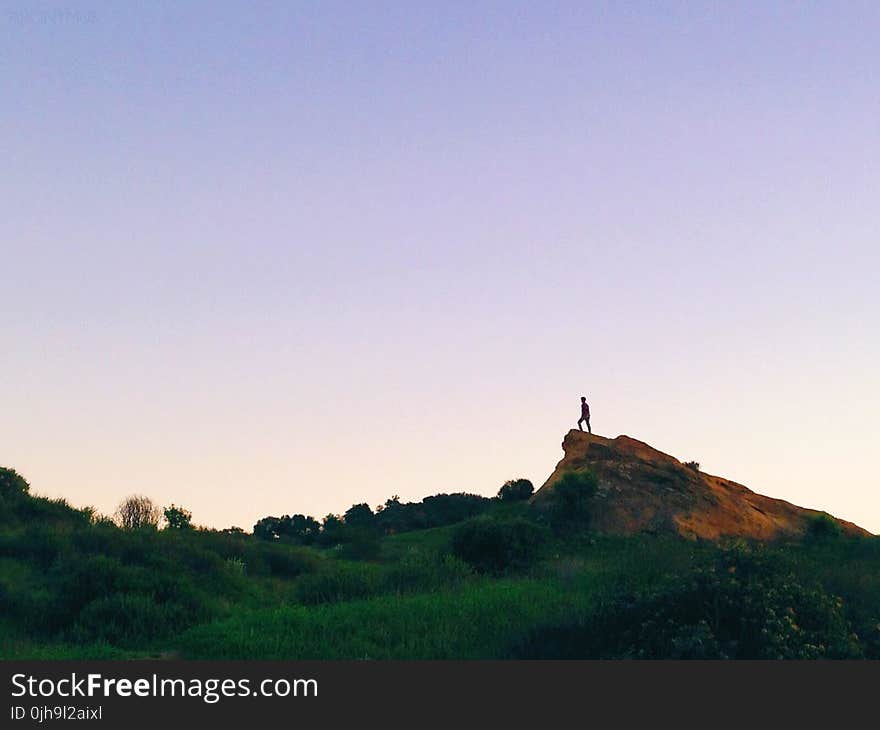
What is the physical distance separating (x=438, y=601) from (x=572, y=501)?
20038 millimetres

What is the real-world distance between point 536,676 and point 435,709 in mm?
1831

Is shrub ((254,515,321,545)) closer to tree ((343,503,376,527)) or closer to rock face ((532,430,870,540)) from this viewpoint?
tree ((343,503,376,527))

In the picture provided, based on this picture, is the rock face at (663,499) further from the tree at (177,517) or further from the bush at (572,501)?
the tree at (177,517)

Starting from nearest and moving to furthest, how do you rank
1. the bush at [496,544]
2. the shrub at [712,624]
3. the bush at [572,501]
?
the shrub at [712,624] → the bush at [496,544] → the bush at [572,501]

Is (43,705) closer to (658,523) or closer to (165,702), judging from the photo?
(165,702)

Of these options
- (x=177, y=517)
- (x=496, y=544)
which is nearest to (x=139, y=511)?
(x=177, y=517)

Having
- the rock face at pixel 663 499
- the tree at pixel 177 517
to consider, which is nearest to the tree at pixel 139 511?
the tree at pixel 177 517

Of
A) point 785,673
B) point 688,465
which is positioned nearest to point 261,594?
point 785,673

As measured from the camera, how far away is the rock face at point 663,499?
39219 mm

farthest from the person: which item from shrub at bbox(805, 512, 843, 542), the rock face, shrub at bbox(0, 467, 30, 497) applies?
shrub at bbox(0, 467, 30, 497)

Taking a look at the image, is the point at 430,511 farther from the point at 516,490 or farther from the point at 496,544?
the point at 496,544

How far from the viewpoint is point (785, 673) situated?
13.0m

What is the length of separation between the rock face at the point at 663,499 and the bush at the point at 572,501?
51 cm

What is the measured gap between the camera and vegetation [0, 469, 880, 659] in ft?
53.1
